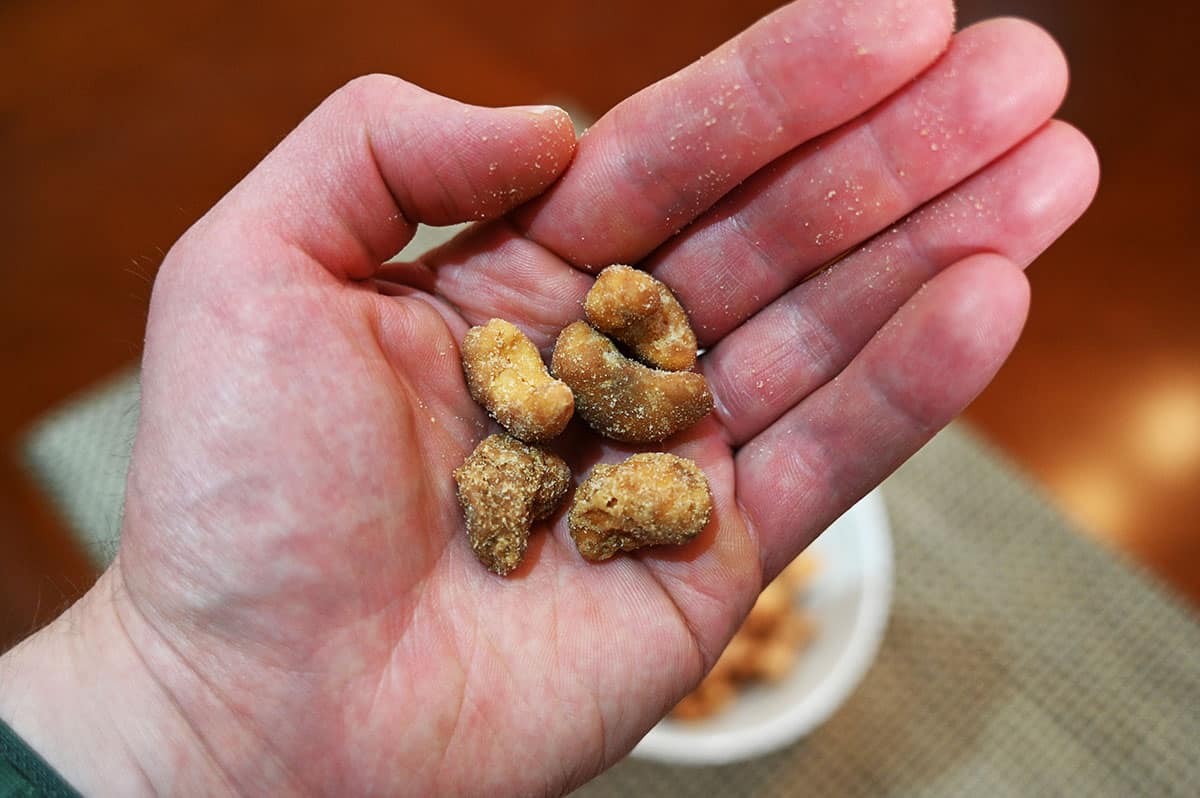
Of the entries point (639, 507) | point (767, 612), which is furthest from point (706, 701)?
point (639, 507)

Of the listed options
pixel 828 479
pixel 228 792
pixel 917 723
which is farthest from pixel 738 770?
pixel 228 792

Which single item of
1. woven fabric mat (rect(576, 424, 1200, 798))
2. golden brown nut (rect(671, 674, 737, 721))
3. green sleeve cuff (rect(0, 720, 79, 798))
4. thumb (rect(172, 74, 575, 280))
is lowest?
woven fabric mat (rect(576, 424, 1200, 798))

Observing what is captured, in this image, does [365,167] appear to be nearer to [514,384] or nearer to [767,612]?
[514,384]

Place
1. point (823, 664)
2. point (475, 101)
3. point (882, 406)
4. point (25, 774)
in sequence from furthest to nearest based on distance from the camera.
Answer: point (475, 101) → point (823, 664) → point (882, 406) → point (25, 774)

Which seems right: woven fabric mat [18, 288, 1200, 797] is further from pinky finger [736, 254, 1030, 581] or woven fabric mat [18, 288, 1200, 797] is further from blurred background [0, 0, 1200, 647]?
pinky finger [736, 254, 1030, 581]

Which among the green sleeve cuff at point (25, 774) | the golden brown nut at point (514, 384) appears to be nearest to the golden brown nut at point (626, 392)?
the golden brown nut at point (514, 384)

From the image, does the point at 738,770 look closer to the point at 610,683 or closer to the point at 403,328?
the point at 610,683

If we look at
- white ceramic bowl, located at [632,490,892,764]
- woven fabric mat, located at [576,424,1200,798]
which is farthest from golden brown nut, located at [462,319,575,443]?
woven fabric mat, located at [576,424,1200,798]
